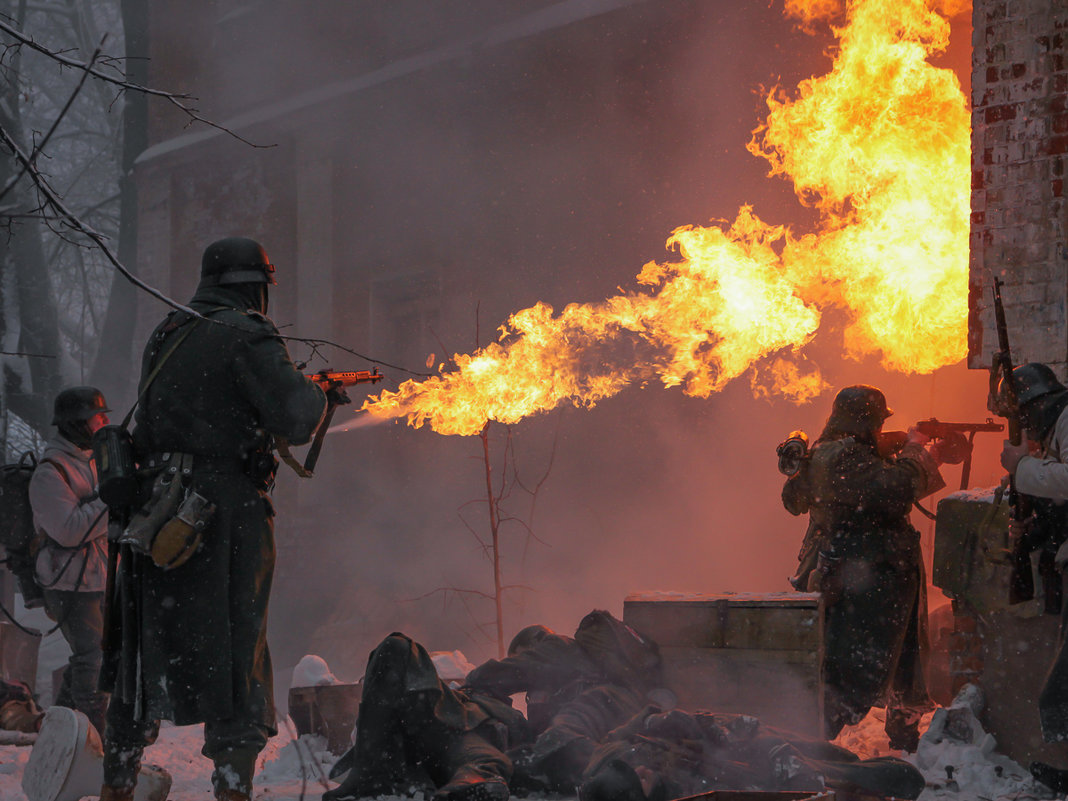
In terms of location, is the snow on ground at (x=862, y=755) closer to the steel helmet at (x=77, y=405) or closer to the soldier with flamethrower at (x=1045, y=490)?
the soldier with flamethrower at (x=1045, y=490)

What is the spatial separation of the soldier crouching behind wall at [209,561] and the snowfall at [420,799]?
2.28ft

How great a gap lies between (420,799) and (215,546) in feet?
4.76

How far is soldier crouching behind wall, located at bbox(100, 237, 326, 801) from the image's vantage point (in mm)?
3662

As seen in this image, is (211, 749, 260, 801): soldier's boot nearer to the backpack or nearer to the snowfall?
the snowfall

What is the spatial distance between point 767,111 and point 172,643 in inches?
289

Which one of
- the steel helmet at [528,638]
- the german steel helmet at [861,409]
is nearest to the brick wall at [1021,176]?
the german steel helmet at [861,409]

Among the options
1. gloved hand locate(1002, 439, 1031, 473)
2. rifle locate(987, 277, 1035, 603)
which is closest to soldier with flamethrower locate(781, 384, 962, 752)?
rifle locate(987, 277, 1035, 603)

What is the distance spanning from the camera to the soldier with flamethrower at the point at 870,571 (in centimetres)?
534

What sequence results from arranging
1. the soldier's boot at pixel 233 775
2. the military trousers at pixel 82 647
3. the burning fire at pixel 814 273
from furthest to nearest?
1. the burning fire at pixel 814 273
2. the military trousers at pixel 82 647
3. the soldier's boot at pixel 233 775

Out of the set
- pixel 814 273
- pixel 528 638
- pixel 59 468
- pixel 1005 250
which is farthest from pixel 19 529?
pixel 814 273

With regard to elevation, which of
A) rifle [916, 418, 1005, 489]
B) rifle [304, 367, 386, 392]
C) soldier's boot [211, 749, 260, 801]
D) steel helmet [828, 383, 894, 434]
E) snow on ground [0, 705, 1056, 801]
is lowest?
snow on ground [0, 705, 1056, 801]

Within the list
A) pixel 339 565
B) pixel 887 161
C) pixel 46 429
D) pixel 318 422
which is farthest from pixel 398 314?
pixel 318 422

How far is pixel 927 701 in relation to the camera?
5.43 metres

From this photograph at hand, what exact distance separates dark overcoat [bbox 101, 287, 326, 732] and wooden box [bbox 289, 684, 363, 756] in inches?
77.6
